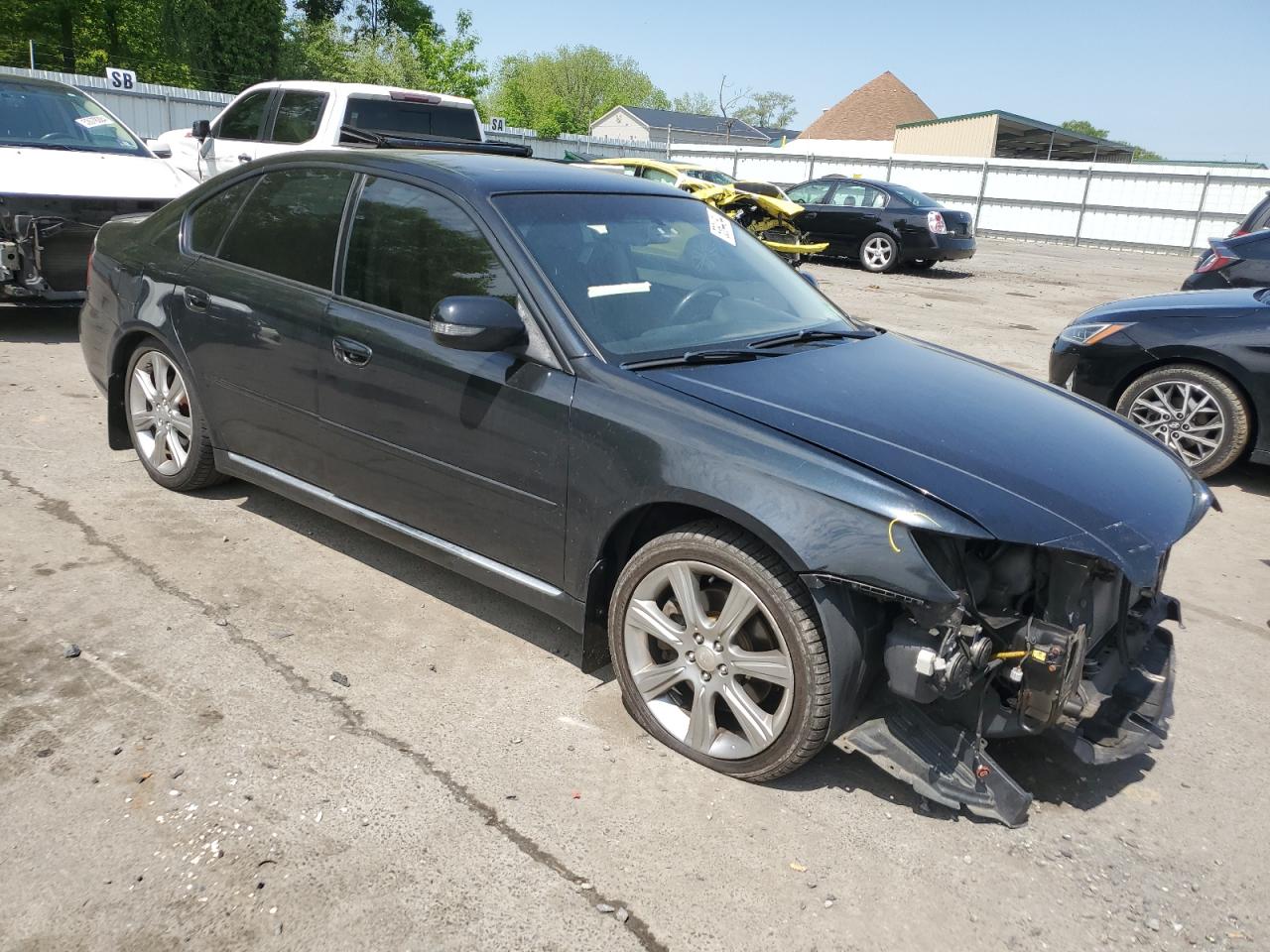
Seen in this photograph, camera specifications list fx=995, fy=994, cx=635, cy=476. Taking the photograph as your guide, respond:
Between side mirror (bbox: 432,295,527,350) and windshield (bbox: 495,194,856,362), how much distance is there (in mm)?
245

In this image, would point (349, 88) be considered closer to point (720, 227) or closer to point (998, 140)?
A: point (720, 227)

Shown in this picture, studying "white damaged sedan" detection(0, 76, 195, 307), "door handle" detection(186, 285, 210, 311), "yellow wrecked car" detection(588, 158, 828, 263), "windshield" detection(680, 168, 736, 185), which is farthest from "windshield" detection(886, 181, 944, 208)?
"door handle" detection(186, 285, 210, 311)

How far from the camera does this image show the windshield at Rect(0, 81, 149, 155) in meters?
8.38

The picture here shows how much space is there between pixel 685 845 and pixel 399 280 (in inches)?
87.6

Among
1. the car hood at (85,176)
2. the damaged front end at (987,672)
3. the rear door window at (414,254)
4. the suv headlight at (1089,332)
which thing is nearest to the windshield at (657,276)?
the rear door window at (414,254)

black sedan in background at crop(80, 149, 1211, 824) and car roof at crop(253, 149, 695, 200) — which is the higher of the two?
car roof at crop(253, 149, 695, 200)

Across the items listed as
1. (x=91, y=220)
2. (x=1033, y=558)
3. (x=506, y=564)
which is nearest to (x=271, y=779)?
(x=506, y=564)

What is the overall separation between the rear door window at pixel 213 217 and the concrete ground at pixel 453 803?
54.0 inches

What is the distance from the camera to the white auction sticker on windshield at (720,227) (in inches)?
168

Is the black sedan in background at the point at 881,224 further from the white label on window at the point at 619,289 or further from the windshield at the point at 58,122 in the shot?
the white label on window at the point at 619,289

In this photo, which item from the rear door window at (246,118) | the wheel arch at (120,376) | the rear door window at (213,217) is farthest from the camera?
the rear door window at (246,118)

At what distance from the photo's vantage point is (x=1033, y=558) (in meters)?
2.73

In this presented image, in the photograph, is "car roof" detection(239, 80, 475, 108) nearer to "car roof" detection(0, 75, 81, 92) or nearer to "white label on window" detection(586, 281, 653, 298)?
"car roof" detection(0, 75, 81, 92)

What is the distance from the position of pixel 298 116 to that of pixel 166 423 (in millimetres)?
7499
